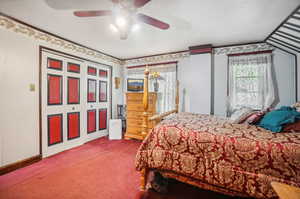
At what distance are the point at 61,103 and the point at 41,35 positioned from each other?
4.35ft

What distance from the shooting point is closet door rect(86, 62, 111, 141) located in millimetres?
3656

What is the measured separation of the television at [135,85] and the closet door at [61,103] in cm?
140

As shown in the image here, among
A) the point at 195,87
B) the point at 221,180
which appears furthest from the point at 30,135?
the point at 195,87

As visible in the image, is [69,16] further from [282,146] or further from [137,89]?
[282,146]

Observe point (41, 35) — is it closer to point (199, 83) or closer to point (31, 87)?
point (31, 87)

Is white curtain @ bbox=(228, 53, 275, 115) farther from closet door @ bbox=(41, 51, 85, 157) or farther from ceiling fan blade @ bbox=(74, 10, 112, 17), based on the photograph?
closet door @ bbox=(41, 51, 85, 157)

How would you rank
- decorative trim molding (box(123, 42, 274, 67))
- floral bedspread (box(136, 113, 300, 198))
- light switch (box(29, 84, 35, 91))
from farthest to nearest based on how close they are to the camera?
1. decorative trim molding (box(123, 42, 274, 67))
2. light switch (box(29, 84, 35, 91))
3. floral bedspread (box(136, 113, 300, 198))

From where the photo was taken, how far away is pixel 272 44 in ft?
9.45

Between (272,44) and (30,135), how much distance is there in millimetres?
4908

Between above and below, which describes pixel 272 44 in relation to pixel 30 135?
above

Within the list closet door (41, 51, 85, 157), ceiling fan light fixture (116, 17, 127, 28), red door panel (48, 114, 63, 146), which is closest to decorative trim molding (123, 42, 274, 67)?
closet door (41, 51, 85, 157)

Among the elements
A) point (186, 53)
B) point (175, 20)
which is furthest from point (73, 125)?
point (186, 53)

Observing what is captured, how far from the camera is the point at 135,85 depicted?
14.2ft

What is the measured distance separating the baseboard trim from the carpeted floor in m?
0.08
